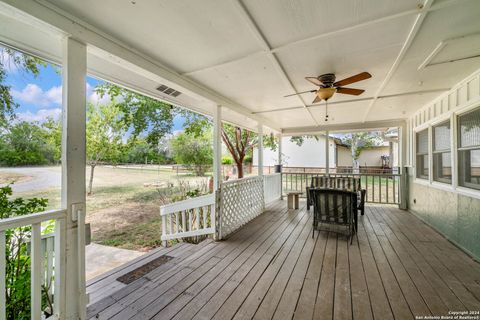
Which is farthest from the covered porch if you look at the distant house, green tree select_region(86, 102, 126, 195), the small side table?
the distant house

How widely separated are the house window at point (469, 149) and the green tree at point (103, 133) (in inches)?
235

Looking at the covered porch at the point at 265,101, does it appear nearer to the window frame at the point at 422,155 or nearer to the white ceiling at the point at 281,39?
the white ceiling at the point at 281,39

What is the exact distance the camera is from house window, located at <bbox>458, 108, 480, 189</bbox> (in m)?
2.83

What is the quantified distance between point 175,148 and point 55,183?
10.9 ft

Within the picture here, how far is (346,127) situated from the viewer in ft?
21.1

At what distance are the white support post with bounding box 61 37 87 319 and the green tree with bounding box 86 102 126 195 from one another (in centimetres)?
234

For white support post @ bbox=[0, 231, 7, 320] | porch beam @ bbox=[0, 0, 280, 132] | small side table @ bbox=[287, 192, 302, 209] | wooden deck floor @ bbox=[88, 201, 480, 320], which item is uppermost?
porch beam @ bbox=[0, 0, 280, 132]

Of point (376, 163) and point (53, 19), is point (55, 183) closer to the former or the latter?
point (53, 19)

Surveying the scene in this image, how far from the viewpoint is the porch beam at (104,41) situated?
149 cm

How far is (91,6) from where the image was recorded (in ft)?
5.16

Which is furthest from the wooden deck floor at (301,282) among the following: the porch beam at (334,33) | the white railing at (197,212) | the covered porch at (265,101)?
the porch beam at (334,33)

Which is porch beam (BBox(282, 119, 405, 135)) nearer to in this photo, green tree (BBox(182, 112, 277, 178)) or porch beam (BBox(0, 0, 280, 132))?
green tree (BBox(182, 112, 277, 178))

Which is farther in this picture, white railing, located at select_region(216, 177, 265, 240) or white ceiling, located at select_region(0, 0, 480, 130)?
white railing, located at select_region(216, 177, 265, 240)

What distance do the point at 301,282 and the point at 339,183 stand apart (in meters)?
3.69
